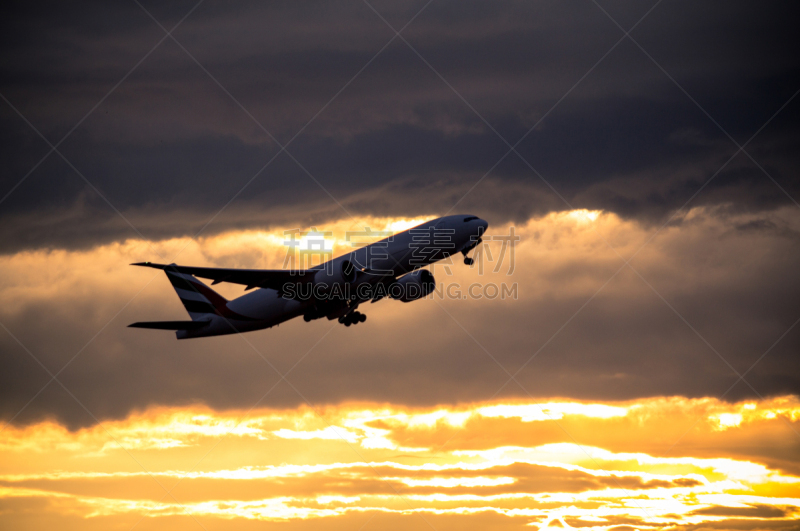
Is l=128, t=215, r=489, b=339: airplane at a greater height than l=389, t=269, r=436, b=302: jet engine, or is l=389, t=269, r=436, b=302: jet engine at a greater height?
l=389, t=269, r=436, b=302: jet engine

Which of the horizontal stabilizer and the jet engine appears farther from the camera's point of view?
the jet engine

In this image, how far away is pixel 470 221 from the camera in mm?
57781

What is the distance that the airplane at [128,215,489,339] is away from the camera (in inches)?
2232

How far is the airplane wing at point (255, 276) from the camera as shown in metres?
56.7

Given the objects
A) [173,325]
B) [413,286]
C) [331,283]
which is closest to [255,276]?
[331,283]

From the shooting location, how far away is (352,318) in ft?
223

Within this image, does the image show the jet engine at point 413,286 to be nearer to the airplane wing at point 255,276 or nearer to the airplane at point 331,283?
the airplane at point 331,283

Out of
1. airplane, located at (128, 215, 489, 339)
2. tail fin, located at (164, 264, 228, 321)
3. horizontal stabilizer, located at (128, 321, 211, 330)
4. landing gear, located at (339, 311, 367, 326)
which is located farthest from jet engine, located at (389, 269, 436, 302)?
horizontal stabilizer, located at (128, 321, 211, 330)

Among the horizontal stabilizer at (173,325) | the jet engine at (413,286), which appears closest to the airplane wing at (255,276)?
the horizontal stabilizer at (173,325)

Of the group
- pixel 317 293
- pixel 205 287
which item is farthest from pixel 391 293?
pixel 205 287

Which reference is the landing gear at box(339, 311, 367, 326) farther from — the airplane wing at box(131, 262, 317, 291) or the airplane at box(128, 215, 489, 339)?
the airplane wing at box(131, 262, 317, 291)

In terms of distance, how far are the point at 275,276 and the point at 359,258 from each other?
22.0ft

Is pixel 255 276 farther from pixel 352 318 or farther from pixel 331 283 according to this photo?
pixel 352 318

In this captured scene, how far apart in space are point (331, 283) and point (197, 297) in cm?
1715
